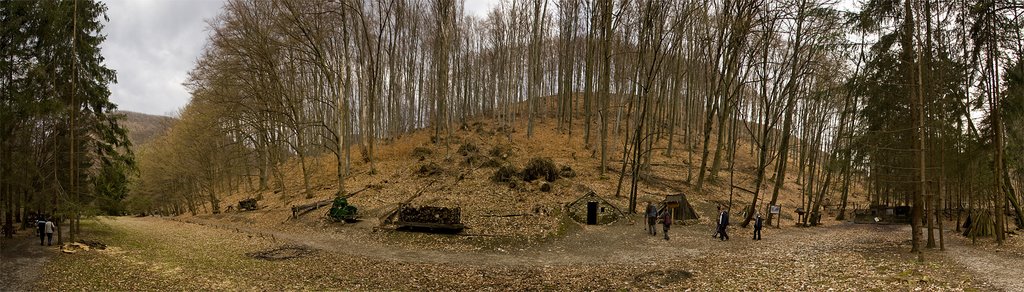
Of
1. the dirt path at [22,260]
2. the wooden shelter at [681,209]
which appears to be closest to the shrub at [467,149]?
the wooden shelter at [681,209]

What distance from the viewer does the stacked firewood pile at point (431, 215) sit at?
734 inches

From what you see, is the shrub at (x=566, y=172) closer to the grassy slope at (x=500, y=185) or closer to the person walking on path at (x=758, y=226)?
the grassy slope at (x=500, y=185)

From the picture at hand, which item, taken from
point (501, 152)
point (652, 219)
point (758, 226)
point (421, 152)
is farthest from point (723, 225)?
point (421, 152)

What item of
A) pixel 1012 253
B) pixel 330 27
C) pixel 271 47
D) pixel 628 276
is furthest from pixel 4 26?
pixel 1012 253

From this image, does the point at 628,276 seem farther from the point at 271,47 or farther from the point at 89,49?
the point at 271,47

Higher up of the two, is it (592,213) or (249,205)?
(592,213)

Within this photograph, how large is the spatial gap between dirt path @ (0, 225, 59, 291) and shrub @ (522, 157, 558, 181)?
1922 centimetres

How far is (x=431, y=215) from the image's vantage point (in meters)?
18.9

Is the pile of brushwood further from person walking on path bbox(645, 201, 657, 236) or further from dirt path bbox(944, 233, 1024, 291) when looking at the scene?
dirt path bbox(944, 233, 1024, 291)

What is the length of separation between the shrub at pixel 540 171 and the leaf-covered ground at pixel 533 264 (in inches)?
277

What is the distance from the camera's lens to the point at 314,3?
2636cm

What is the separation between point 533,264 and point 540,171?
12704 mm

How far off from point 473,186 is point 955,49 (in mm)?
20646

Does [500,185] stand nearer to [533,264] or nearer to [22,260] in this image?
[533,264]
